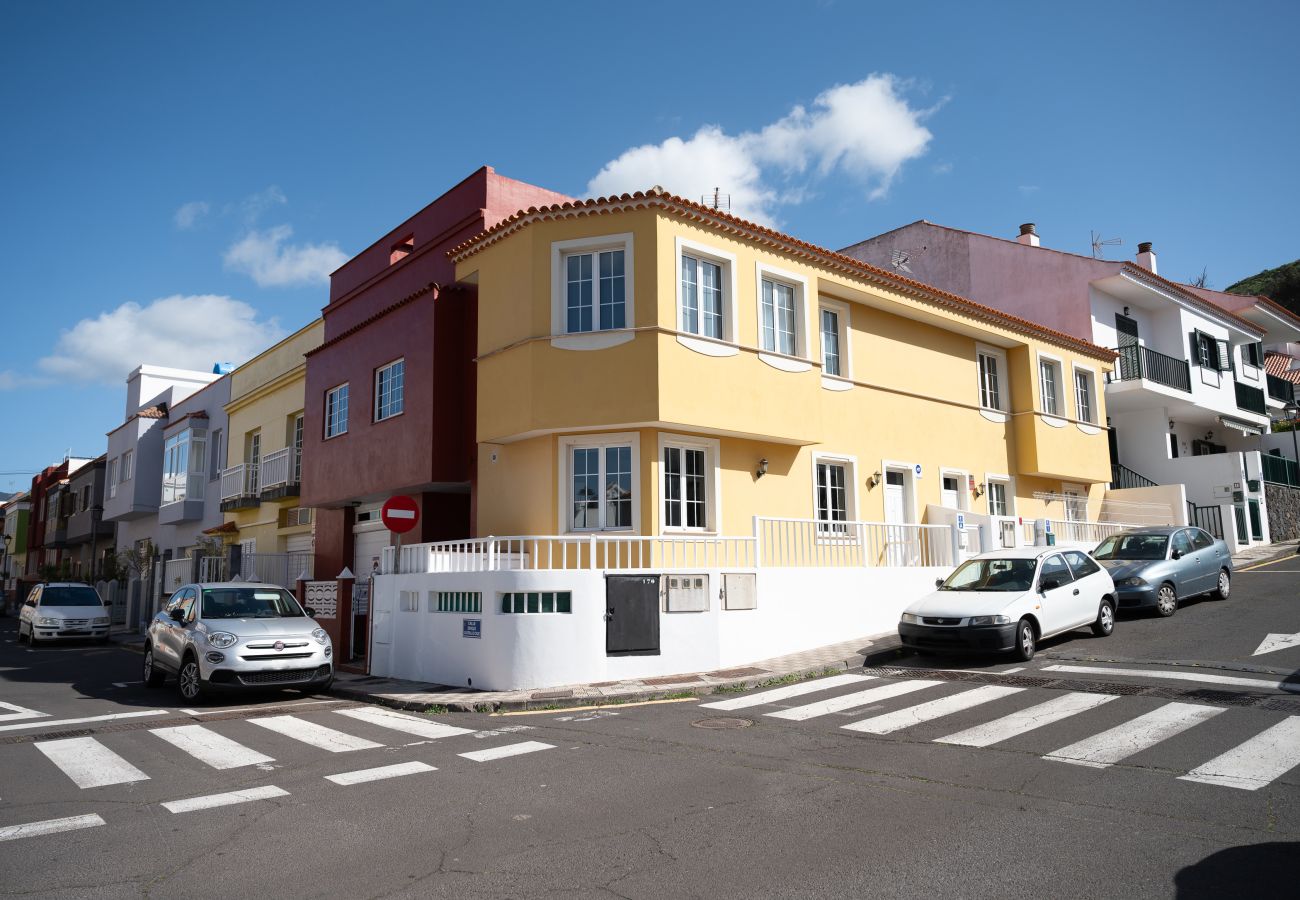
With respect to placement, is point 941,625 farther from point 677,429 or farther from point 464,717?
point 464,717

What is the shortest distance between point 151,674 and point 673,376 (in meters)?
9.55

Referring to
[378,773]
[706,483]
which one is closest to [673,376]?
[706,483]

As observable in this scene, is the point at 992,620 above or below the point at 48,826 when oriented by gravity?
above

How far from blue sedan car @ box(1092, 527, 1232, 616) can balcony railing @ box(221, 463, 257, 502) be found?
22.4 meters

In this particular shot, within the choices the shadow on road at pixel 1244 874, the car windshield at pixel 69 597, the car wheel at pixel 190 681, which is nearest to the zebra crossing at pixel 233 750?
the car wheel at pixel 190 681

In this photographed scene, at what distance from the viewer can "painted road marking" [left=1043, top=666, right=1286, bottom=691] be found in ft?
31.5

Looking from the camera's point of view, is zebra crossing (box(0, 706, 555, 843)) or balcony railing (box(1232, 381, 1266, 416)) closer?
zebra crossing (box(0, 706, 555, 843))

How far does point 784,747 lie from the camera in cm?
804

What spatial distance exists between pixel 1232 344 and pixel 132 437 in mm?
42084

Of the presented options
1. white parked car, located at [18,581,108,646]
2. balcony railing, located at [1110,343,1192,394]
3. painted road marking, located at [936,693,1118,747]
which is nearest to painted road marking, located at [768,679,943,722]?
painted road marking, located at [936,693,1118,747]

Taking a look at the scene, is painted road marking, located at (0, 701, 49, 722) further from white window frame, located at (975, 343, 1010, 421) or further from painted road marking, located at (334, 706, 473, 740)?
white window frame, located at (975, 343, 1010, 421)

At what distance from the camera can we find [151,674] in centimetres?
1384

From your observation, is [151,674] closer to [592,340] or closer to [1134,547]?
[592,340]

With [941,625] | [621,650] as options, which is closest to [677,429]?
[621,650]
